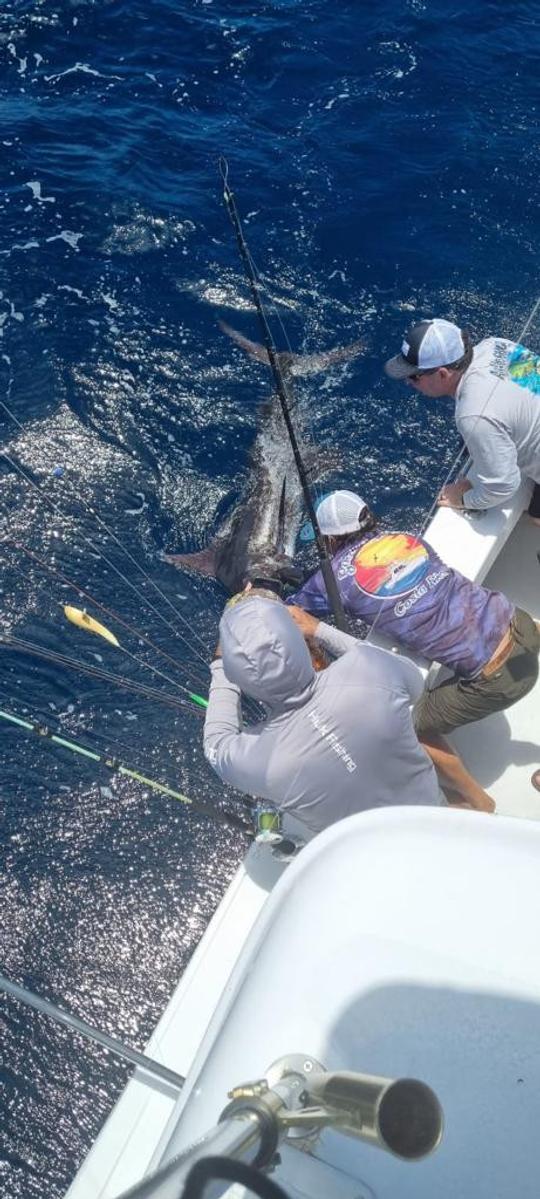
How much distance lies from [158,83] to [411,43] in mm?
2509

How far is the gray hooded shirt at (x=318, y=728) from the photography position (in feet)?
9.37

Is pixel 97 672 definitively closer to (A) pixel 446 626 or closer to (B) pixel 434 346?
(A) pixel 446 626

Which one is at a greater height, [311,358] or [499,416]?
[499,416]

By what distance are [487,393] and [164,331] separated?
3590mm

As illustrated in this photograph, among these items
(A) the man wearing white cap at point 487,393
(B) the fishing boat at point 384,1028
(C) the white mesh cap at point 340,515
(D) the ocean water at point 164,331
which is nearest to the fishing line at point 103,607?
(D) the ocean water at point 164,331

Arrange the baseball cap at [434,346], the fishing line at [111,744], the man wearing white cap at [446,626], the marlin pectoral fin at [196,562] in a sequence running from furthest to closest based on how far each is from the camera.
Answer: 1. the marlin pectoral fin at [196,562]
2. the fishing line at [111,744]
3. the baseball cap at [434,346]
4. the man wearing white cap at [446,626]

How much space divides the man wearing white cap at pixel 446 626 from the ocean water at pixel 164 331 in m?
1.36

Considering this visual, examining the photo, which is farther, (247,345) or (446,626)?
(247,345)

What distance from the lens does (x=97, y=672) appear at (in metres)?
5.10

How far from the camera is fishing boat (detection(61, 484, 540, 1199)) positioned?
158 centimetres

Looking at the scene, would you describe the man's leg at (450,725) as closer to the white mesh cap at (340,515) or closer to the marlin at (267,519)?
the white mesh cap at (340,515)

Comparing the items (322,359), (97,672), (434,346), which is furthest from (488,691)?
(322,359)

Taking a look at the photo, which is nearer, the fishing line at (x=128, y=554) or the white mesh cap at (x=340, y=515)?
the white mesh cap at (x=340, y=515)

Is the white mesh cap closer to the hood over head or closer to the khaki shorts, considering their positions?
the khaki shorts
